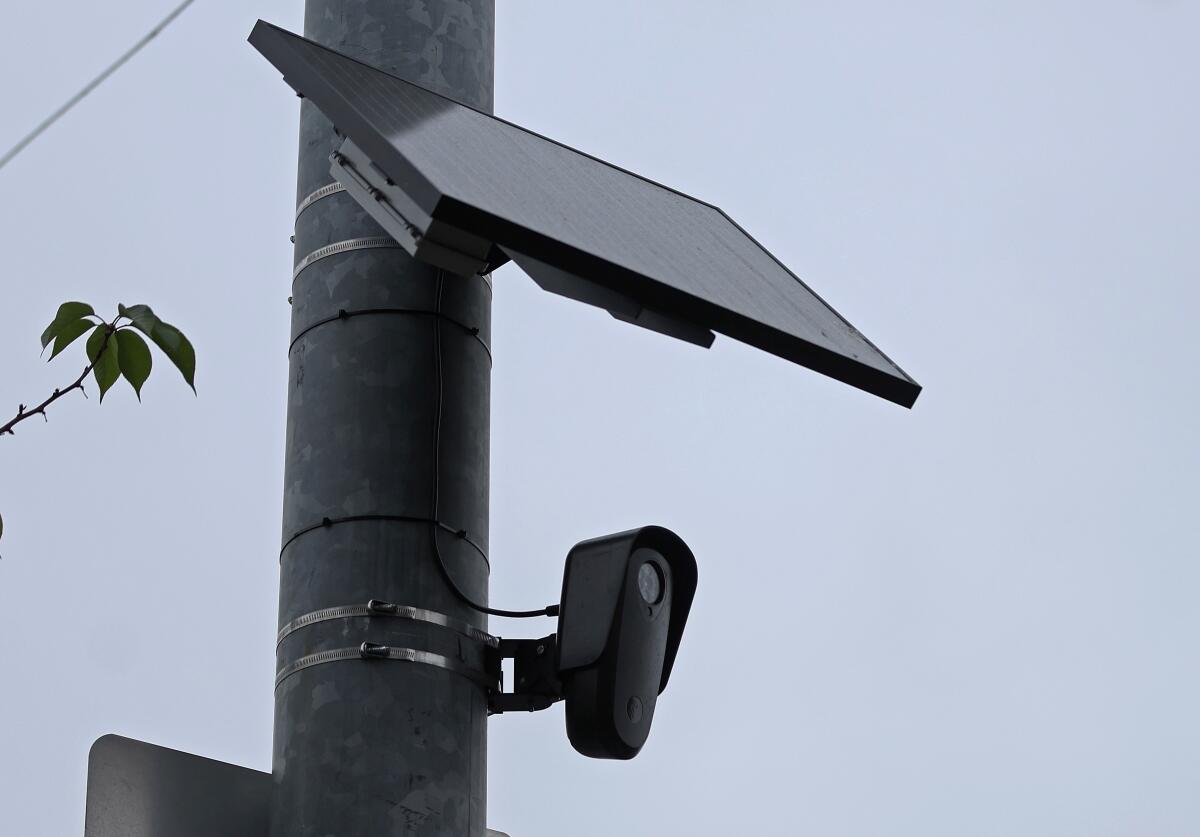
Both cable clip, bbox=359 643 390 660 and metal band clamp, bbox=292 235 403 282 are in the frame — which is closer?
cable clip, bbox=359 643 390 660

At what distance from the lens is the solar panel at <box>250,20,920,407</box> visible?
13.9ft

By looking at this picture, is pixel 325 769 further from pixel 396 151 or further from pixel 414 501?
pixel 396 151

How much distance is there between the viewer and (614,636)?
185 inches

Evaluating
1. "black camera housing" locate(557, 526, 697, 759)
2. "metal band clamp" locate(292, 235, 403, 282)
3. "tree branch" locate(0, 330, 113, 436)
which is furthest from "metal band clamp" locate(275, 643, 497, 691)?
"tree branch" locate(0, 330, 113, 436)

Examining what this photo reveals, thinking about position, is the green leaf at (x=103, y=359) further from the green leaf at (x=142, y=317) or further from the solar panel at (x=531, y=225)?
the solar panel at (x=531, y=225)

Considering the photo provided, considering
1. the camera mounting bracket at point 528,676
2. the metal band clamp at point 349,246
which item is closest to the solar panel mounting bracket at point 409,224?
the metal band clamp at point 349,246

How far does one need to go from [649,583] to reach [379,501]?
0.76m

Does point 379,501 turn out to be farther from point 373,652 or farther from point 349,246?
point 349,246

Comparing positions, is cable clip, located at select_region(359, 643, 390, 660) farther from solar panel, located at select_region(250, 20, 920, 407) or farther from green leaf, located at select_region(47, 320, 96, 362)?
green leaf, located at select_region(47, 320, 96, 362)

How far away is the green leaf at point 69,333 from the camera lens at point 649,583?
8.52 feet

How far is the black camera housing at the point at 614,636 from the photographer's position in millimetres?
4684

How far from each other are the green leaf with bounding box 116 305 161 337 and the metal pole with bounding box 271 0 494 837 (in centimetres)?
238

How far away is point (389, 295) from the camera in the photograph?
5.09 m

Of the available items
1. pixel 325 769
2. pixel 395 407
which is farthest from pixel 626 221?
pixel 325 769
